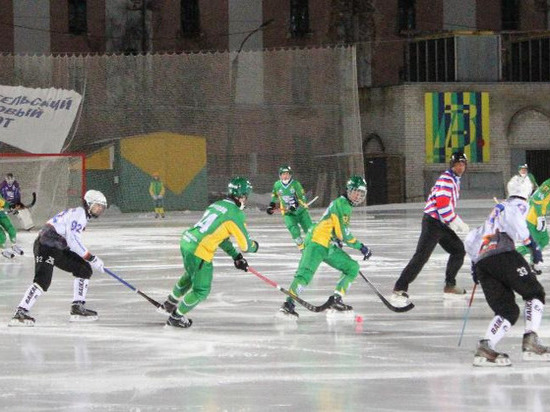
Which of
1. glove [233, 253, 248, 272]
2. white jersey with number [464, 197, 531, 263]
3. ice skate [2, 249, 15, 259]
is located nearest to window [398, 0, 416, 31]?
ice skate [2, 249, 15, 259]

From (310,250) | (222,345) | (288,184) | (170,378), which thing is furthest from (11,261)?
(170,378)

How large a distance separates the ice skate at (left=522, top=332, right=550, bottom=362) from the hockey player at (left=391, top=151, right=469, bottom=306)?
3.85 m

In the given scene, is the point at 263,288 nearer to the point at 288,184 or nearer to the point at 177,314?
the point at 177,314

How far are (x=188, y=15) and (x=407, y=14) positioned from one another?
840 cm

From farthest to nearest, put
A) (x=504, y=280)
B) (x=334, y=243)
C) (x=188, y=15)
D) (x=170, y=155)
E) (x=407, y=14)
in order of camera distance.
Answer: (x=407, y=14), (x=188, y=15), (x=170, y=155), (x=334, y=243), (x=504, y=280)

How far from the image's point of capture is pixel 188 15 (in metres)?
49.7

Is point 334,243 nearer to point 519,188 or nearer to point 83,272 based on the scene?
point 83,272

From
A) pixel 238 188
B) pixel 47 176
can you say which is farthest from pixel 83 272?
pixel 47 176

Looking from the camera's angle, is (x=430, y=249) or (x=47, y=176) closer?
(x=430, y=249)

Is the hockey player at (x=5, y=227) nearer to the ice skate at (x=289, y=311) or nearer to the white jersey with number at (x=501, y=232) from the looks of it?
the ice skate at (x=289, y=311)

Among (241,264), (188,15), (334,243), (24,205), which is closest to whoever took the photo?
→ (241,264)

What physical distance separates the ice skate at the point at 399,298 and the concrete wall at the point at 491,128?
28087 mm

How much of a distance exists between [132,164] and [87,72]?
8.08 feet

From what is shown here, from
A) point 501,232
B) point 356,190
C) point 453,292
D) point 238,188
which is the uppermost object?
point 238,188
